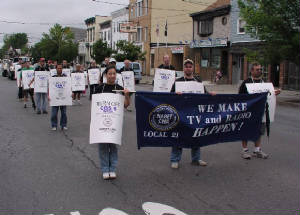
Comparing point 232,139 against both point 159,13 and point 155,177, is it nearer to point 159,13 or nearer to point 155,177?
point 155,177

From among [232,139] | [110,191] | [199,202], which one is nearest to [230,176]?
[232,139]

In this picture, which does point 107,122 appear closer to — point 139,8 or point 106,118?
point 106,118

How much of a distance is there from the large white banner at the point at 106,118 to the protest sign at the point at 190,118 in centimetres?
34

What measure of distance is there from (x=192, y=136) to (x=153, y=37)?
4190 centimetres

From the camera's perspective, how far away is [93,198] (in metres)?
5.00

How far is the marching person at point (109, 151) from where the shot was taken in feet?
19.2

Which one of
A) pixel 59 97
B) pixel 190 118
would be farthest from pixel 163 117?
pixel 59 97

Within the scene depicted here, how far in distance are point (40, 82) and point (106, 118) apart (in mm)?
7721

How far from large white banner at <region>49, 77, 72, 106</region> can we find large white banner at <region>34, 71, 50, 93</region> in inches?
99.8

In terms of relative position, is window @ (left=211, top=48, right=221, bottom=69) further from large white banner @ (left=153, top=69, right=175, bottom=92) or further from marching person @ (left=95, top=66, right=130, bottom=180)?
marching person @ (left=95, top=66, right=130, bottom=180)

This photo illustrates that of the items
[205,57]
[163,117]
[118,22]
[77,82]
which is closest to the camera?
[163,117]

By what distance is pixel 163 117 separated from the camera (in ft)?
19.8

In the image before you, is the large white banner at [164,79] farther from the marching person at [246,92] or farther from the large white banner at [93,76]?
the large white banner at [93,76]

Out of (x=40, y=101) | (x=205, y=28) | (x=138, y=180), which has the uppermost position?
(x=205, y=28)
